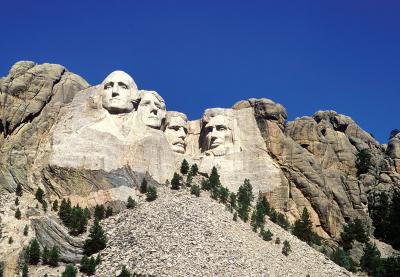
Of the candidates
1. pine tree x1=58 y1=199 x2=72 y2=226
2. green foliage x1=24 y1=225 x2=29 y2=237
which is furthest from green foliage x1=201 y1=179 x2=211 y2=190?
green foliage x1=24 y1=225 x2=29 y2=237

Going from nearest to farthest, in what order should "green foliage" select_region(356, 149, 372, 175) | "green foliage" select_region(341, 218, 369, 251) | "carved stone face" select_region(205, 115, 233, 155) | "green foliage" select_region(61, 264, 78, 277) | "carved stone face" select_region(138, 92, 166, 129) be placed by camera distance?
"green foliage" select_region(61, 264, 78, 277) < "green foliage" select_region(341, 218, 369, 251) < "carved stone face" select_region(138, 92, 166, 129) < "carved stone face" select_region(205, 115, 233, 155) < "green foliage" select_region(356, 149, 372, 175)

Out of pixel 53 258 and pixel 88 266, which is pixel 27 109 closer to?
pixel 53 258

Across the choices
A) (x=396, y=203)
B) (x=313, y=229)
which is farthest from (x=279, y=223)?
(x=396, y=203)

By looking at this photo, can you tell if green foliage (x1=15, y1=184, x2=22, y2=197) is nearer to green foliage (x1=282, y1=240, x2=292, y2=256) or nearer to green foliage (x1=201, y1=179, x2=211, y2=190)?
green foliage (x1=201, y1=179, x2=211, y2=190)

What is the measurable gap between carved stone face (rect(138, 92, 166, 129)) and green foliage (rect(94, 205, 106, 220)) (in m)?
7.92

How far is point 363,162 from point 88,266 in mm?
24103

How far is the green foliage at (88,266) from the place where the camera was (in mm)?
56531

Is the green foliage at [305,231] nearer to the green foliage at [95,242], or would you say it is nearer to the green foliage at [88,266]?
the green foliage at [95,242]

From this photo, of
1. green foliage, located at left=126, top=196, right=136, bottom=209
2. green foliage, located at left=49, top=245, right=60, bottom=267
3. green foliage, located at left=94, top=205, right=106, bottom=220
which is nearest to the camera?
green foliage, located at left=49, top=245, right=60, bottom=267

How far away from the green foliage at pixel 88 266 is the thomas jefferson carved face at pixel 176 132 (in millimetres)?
16275

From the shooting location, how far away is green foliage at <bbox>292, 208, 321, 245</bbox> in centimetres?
6688

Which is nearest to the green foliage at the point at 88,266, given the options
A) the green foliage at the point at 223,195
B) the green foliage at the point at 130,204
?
the green foliage at the point at 130,204

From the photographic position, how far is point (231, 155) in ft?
233

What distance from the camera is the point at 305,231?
67.4 meters
